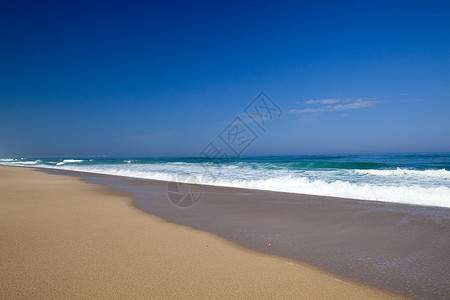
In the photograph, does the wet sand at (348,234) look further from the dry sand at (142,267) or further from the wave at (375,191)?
the wave at (375,191)

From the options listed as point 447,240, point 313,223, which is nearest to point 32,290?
point 313,223

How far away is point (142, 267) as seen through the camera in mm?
2857

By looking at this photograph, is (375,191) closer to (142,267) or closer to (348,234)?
(348,234)

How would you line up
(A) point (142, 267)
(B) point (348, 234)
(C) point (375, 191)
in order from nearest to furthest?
(A) point (142, 267) → (B) point (348, 234) → (C) point (375, 191)

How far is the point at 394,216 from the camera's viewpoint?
5.64 m

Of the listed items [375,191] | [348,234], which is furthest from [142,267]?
[375,191]

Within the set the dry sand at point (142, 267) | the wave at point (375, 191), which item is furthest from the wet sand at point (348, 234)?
the wave at point (375, 191)

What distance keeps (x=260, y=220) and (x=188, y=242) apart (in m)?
2.01

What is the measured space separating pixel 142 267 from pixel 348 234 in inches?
128

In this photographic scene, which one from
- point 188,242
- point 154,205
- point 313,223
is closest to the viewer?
point 188,242

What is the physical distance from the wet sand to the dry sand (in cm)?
36

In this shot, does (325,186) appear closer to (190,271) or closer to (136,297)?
(190,271)

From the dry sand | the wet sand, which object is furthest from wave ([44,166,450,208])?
the dry sand

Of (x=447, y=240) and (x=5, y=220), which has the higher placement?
(x=5, y=220)
